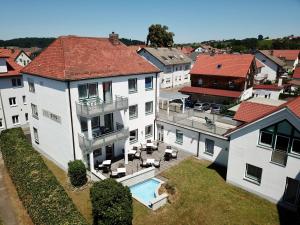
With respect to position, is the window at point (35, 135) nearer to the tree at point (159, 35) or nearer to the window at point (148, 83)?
the window at point (148, 83)

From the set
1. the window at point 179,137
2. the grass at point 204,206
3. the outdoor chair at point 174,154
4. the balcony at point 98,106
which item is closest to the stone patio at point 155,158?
the outdoor chair at point 174,154

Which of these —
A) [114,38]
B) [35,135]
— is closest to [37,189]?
[35,135]

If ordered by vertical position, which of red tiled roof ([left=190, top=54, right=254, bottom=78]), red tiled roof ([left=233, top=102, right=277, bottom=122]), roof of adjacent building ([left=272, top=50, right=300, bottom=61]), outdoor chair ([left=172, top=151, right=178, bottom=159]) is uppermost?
roof of adjacent building ([left=272, top=50, right=300, bottom=61])

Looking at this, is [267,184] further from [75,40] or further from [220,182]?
[75,40]

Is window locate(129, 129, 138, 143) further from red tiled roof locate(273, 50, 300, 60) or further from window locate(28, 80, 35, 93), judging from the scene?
red tiled roof locate(273, 50, 300, 60)

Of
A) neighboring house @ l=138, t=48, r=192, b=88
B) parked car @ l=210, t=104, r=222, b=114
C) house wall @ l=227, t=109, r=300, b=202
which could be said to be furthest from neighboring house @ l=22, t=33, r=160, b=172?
neighboring house @ l=138, t=48, r=192, b=88
